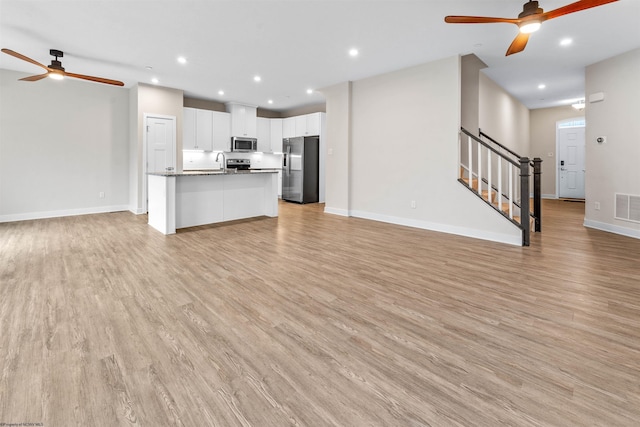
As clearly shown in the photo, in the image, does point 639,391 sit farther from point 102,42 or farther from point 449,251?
point 102,42

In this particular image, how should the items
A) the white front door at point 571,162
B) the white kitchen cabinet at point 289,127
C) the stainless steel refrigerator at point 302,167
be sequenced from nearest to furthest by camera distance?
the stainless steel refrigerator at point 302,167, the white front door at point 571,162, the white kitchen cabinet at point 289,127

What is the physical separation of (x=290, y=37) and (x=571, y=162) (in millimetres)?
9202

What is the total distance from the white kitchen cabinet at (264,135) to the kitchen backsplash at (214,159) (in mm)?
269

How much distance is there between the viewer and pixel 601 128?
202 inches

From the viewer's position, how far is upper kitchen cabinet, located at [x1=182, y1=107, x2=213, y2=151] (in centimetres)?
755

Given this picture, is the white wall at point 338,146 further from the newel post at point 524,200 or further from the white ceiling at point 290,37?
the newel post at point 524,200

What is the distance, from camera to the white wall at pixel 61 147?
5637 mm

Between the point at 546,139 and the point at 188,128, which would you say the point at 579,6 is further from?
the point at 546,139

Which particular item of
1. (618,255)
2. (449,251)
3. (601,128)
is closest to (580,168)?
(601,128)

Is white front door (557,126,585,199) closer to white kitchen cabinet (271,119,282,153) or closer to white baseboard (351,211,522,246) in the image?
white baseboard (351,211,522,246)

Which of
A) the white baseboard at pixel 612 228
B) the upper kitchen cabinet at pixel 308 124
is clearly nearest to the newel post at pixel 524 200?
the white baseboard at pixel 612 228

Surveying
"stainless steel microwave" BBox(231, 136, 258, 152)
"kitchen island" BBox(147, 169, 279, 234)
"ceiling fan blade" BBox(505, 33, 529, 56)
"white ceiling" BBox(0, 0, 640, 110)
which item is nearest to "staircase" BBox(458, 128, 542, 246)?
"ceiling fan blade" BBox(505, 33, 529, 56)

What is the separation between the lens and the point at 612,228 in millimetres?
5027

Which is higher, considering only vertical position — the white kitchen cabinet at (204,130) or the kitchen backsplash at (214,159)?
the white kitchen cabinet at (204,130)
